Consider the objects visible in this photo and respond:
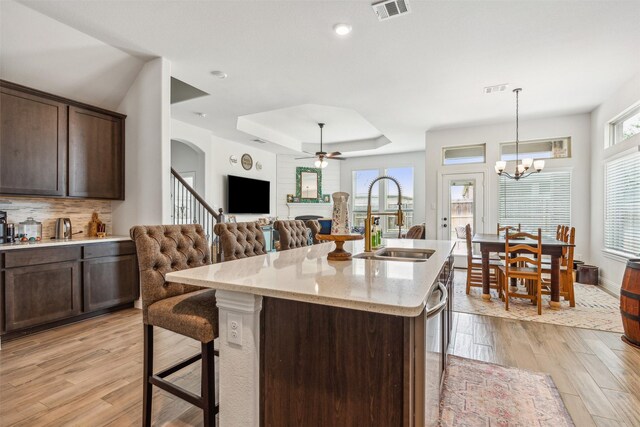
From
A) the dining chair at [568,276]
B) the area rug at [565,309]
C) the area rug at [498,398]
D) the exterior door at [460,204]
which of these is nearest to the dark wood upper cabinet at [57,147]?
the area rug at [498,398]

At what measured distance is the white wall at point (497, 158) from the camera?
17.8ft

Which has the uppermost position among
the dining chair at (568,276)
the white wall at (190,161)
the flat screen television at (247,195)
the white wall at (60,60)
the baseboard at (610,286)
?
the white wall at (60,60)

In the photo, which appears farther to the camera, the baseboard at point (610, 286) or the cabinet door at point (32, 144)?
the baseboard at point (610, 286)

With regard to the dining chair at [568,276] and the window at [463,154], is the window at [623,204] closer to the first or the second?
the dining chair at [568,276]

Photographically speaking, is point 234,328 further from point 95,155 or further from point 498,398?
point 95,155

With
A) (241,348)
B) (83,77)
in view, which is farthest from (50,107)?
(241,348)

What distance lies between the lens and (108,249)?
3.40m

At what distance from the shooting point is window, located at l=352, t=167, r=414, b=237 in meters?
8.66

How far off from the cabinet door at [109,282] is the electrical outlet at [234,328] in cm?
279

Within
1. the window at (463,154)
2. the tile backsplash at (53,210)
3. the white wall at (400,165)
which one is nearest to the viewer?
the tile backsplash at (53,210)

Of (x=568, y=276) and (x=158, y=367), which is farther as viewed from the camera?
(x=568, y=276)

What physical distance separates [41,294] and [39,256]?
1.18ft

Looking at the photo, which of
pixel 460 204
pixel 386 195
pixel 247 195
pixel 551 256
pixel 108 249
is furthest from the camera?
pixel 386 195

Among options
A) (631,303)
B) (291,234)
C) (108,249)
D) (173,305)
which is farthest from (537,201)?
(108,249)
